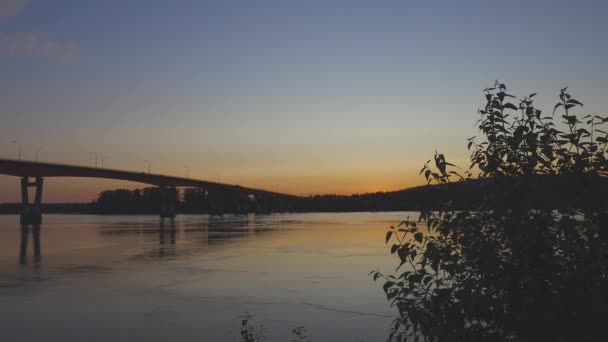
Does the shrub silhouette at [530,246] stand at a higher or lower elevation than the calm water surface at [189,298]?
higher

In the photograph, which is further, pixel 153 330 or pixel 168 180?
pixel 168 180

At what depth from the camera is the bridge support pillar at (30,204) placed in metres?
122

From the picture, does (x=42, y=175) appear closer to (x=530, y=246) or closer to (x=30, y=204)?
(x=30, y=204)

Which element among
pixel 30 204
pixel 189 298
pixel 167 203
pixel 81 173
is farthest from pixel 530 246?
pixel 167 203

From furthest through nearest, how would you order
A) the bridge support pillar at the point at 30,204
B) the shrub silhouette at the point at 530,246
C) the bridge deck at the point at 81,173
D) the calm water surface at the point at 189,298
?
the bridge support pillar at the point at 30,204
the bridge deck at the point at 81,173
the calm water surface at the point at 189,298
the shrub silhouette at the point at 530,246

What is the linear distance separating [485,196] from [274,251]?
3644cm

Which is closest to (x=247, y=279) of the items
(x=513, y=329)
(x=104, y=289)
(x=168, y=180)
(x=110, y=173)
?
(x=104, y=289)

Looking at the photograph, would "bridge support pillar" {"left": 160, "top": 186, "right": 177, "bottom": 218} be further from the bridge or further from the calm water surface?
the calm water surface

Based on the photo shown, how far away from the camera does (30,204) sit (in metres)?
126

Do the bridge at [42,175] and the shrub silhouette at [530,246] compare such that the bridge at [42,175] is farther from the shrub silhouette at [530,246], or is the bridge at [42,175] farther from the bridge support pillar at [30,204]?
the shrub silhouette at [530,246]

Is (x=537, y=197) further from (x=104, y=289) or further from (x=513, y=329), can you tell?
(x=104, y=289)

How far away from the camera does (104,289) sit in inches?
880

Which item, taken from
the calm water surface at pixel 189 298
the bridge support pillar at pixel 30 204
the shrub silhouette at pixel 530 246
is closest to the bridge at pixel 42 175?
the bridge support pillar at pixel 30 204

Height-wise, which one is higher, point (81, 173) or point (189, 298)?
point (81, 173)
